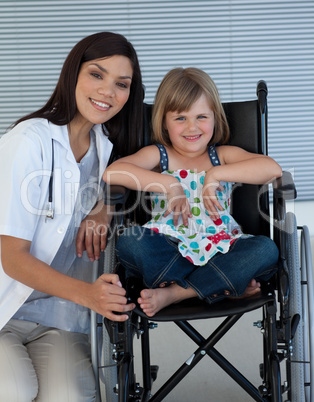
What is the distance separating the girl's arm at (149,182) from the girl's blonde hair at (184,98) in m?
0.22

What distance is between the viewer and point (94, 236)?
170cm

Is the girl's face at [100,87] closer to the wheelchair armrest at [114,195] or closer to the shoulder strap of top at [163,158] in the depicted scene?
the wheelchair armrest at [114,195]

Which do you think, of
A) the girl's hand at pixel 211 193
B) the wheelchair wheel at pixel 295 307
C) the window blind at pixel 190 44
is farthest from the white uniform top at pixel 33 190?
the window blind at pixel 190 44

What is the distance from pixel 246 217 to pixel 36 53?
2.74 m

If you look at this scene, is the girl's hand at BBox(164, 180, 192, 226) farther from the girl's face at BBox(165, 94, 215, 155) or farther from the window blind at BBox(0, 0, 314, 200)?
the window blind at BBox(0, 0, 314, 200)

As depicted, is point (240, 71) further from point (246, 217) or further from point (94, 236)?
point (94, 236)

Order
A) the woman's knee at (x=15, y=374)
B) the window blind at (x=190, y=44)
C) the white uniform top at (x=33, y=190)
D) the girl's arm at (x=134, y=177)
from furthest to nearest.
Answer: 1. the window blind at (x=190, y=44)
2. the girl's arm at (x=134, y=177)
3. the white uniform top at (x=33, y=190)
4. the woman's knee at (x=15, y=374)

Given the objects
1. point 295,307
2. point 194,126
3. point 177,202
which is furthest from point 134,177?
point 295,307

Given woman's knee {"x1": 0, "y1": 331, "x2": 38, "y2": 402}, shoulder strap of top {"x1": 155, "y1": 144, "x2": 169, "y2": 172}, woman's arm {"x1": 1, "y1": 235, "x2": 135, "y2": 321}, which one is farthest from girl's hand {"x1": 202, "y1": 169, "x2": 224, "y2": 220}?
woman's knee {"x1": 0, "y1": 331, "x2": 38, "y2": 402}

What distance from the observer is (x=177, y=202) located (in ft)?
5.92

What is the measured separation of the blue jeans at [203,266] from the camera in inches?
62.8

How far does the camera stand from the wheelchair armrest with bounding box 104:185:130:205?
5.41 feet

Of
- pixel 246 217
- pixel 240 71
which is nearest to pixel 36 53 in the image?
pixel 240 71

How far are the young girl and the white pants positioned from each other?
228 mm
